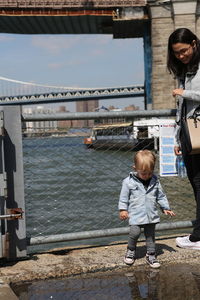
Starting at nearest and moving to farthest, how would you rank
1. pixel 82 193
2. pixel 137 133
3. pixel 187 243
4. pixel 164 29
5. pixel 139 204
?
pixel 139 204 → pixel 187 243 → pixel 137 133 → pixel 82 193 → pixel 164 29

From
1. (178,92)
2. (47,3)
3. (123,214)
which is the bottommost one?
(123,214)

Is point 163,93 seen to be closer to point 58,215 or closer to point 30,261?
point 58,215

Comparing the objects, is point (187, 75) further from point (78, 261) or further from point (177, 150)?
point (78, 261)

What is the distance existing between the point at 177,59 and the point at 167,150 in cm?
80

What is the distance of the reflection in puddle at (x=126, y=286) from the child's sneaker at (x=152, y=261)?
4 cm

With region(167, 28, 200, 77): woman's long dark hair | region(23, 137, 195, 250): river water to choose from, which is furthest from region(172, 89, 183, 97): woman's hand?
region(23, 137, 195, 250): river water

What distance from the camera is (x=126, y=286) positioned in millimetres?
2766

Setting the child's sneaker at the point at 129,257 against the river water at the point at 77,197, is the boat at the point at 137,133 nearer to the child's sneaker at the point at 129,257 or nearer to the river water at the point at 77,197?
the river water at the point at 77,197

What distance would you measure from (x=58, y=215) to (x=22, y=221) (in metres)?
5.00

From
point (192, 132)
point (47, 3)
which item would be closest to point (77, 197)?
point (192, 132)

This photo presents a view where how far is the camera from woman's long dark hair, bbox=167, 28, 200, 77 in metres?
3.01

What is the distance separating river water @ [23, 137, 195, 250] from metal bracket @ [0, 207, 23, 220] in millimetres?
1317

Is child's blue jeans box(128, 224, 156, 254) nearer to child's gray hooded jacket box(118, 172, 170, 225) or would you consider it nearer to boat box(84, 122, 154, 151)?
child's gray hooded jacket box(118, 172, 170, 225)

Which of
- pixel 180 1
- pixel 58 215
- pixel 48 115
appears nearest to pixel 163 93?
pixel 180 1
